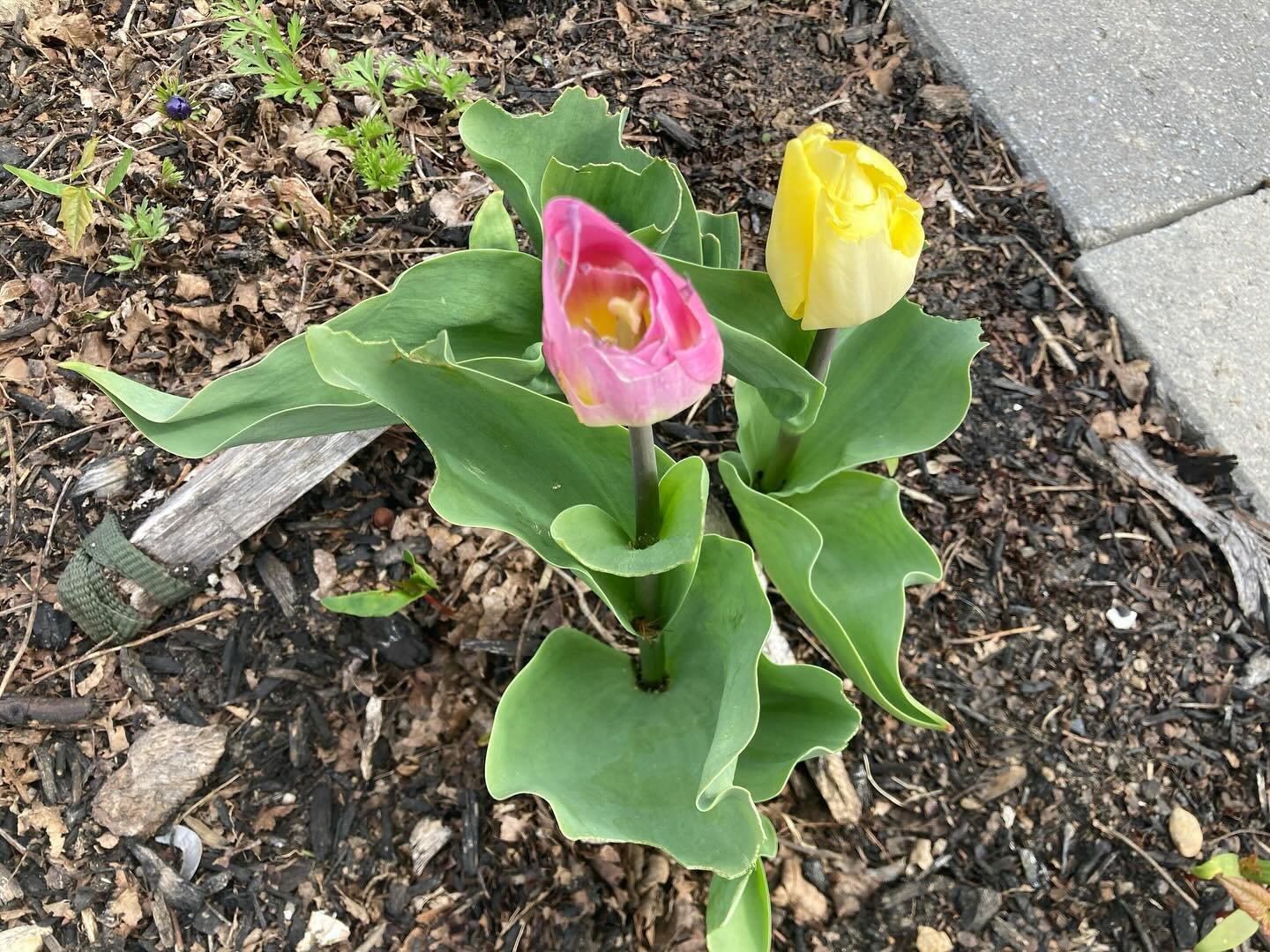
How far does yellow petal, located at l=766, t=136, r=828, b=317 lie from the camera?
919 mm

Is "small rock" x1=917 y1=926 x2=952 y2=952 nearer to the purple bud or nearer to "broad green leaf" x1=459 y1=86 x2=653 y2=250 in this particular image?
"broad green leaf" x1=459 y1=86 x2=653 y2=250

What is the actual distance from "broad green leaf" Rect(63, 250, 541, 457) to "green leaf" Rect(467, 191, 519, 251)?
0.19 meters

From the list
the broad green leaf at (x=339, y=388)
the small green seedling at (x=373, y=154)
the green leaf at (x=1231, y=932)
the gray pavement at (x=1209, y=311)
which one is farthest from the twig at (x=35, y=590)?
the gray pavement at (x=1209, y=311)

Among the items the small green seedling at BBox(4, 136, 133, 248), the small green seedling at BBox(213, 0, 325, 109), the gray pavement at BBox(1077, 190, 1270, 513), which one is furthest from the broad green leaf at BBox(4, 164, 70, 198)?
the gray pavement at BBox(1077, 190, 1270, 513)

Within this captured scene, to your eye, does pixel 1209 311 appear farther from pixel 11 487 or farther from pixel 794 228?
pixel 11 487

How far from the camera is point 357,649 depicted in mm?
1550

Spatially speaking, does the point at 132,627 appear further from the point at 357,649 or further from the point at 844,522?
the point at 844,522

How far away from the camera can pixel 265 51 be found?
1.96 m

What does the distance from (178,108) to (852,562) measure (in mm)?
1599

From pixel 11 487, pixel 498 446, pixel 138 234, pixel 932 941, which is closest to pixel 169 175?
pixel 138 234

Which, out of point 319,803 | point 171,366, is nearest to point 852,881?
point 319,803

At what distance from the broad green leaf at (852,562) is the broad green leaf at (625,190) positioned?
1.18 ft

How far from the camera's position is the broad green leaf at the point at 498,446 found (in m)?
0.96

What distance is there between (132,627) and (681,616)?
93 cm
